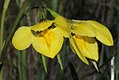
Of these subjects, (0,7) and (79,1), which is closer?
(0,7)

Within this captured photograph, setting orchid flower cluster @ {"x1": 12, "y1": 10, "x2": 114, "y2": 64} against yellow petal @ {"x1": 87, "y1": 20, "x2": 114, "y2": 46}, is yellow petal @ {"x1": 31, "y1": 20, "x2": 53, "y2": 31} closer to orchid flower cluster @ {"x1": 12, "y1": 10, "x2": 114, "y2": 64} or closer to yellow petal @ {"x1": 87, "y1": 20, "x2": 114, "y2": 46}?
orchid flower cluster @ {"x1": 12, "y1": 10, "x2": 114, "y2": 64}

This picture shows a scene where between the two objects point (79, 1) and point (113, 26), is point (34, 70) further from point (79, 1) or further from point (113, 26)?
point (79, 1)

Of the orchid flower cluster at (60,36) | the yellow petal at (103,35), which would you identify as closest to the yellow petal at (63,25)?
the orchid flower cluster at (60,36)

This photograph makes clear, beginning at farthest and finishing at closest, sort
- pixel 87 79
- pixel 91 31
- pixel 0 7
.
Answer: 1. pixel 0 7
2. pixel 87 79
3. pixel 91 31

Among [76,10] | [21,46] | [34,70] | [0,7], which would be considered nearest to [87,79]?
[34,70]

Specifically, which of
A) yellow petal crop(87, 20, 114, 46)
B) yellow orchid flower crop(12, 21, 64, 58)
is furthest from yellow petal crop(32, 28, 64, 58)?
yellow petal crop(87, 20, 114, 46)
